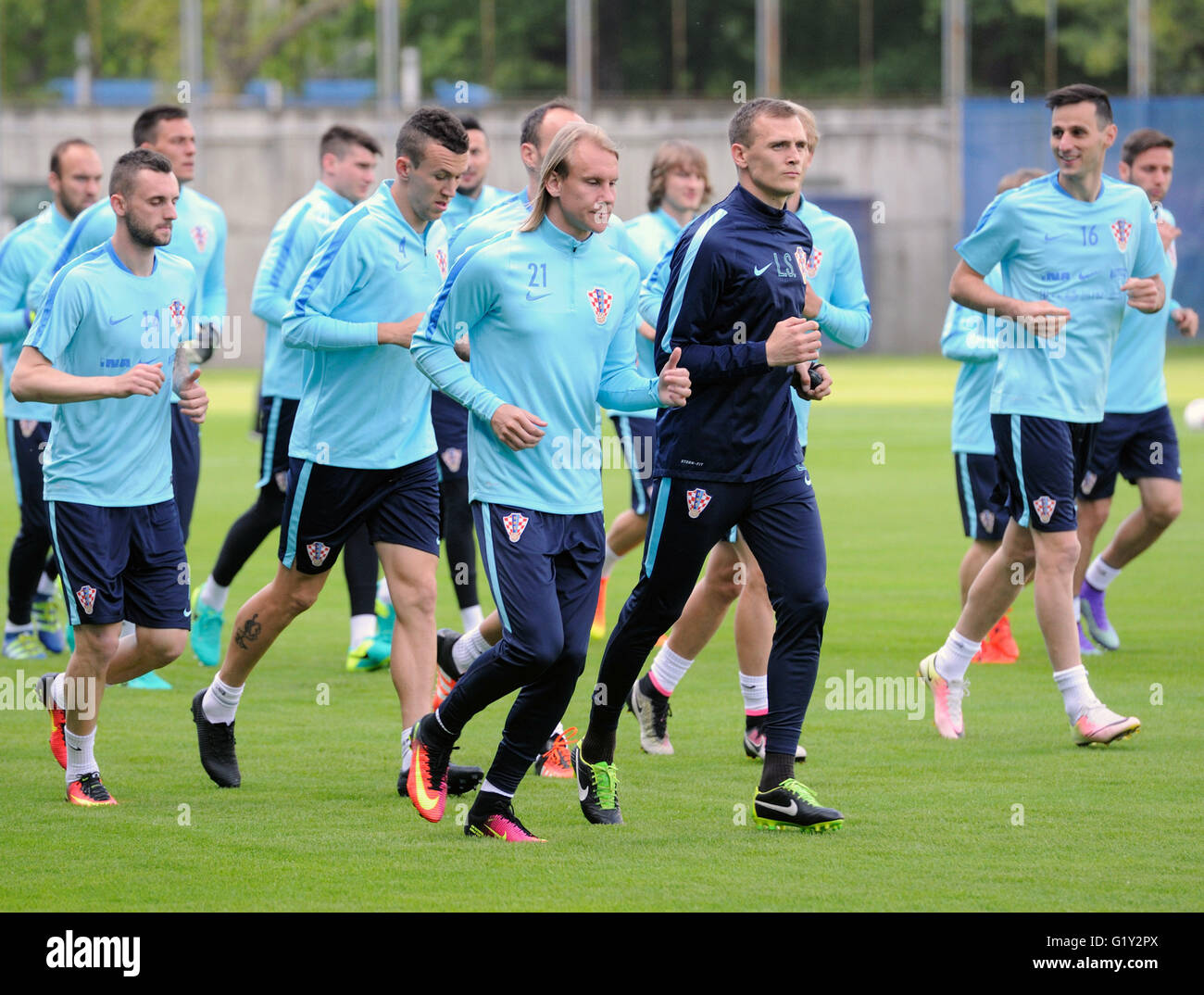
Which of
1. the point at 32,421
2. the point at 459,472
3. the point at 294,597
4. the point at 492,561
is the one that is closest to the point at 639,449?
the point at 459,472

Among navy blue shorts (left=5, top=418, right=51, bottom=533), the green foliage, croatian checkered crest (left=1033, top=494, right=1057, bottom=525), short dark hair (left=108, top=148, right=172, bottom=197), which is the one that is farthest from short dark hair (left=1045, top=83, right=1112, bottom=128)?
the green foliage

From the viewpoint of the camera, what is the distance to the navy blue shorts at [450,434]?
923 cm

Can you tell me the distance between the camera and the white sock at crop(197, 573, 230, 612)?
31.1 feet

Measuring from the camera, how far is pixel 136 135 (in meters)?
8.87

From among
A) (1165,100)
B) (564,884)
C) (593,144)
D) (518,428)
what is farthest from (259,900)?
(1165,100)

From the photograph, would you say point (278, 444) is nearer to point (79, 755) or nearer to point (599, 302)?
point (79, 755)

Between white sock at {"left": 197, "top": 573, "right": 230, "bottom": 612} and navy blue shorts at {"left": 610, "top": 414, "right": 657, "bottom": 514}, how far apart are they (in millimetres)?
2225

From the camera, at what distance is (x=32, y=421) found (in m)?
9.32

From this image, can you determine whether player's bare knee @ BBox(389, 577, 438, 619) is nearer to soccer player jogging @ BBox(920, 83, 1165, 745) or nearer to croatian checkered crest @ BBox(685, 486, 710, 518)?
croatian checkered crest @ BBox(685, 486, 710, 518)

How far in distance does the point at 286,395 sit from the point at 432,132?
9.65 ft

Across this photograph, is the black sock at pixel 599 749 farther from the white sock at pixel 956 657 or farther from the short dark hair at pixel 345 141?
the short dark hair at pixel 345 141

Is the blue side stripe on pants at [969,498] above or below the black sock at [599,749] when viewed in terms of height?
above

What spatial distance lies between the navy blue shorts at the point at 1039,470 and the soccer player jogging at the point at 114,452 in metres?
3.27
